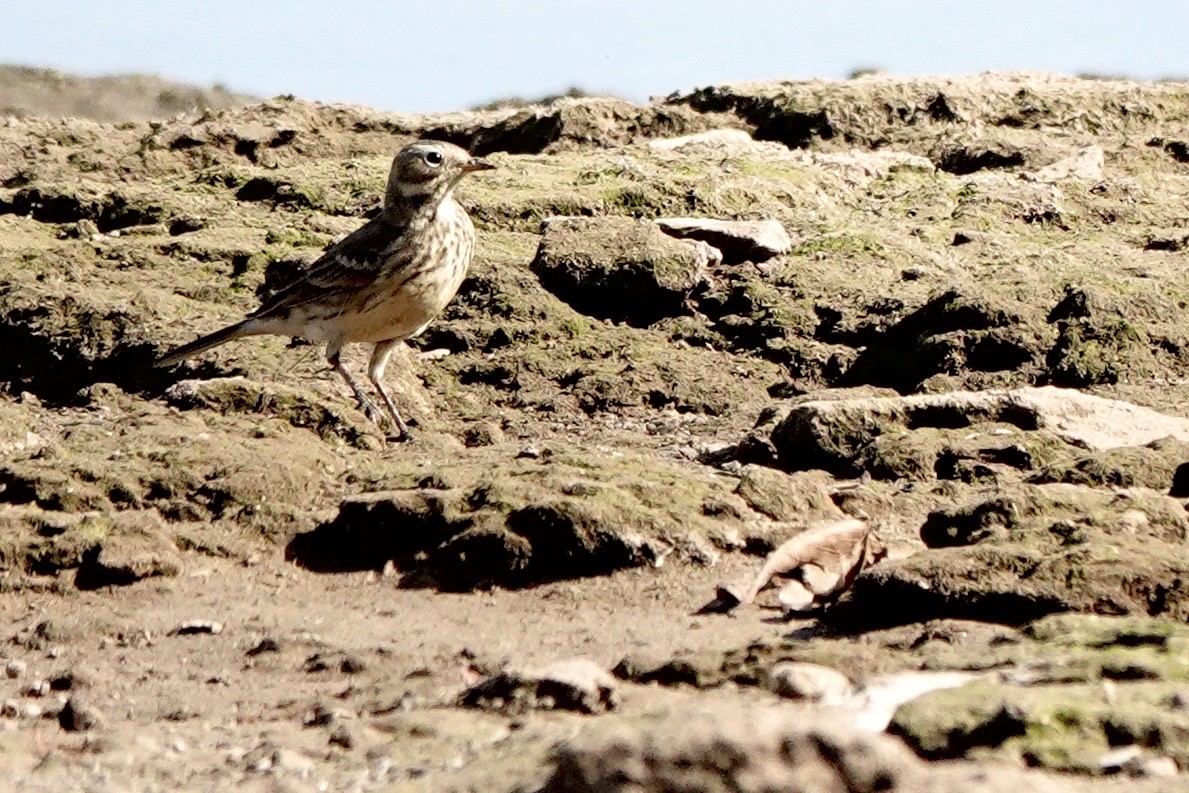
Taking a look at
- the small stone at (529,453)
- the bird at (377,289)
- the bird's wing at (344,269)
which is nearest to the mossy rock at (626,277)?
the bird at (377,289)

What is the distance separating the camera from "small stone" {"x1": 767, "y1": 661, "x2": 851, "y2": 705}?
3.92 metres

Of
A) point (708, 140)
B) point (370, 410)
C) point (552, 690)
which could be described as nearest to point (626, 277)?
point (370, 410)

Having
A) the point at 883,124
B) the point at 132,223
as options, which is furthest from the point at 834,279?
the point at 132,223

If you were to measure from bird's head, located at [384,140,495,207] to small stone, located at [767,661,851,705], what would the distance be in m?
4.82

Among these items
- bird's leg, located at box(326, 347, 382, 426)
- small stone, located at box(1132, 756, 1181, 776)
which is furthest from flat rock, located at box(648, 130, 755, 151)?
small stone, located at box(1132, 756, 1181, 776)

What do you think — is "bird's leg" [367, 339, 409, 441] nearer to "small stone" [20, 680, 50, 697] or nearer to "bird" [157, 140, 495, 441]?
"bird" [157, 140, 495, 441]

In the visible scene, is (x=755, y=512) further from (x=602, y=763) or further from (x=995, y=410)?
(x=602, y=763)

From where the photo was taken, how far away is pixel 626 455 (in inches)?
251

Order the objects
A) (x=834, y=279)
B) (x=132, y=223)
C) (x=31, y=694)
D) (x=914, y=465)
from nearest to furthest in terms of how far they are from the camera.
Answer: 1. (x=31, y=694)
2. (x=914, y=465)
3. (x=834, y=279)
4. (x=132, y=223)

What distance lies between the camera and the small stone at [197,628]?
5.30 metres

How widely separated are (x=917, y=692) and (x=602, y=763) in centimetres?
106

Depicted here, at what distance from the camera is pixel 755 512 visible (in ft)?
19.3

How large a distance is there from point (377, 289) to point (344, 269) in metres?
0.20

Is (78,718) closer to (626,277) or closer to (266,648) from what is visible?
(266,648)
